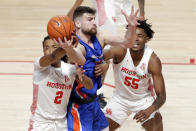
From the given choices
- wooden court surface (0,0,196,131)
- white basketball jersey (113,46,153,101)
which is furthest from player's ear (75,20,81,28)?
wooden court surface (0,0,196,131)

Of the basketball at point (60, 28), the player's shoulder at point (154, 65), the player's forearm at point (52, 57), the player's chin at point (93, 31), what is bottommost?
the player's shoulder at point (154, 65)

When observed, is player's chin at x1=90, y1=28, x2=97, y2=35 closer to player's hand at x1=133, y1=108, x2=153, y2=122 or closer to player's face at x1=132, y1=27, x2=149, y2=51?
player's face at x1=132, y1=27, x2=149, y2=51

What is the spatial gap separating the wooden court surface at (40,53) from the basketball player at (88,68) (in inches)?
66.9

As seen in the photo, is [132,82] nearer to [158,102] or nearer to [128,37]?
[158,102]

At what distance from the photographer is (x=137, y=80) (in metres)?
5.23

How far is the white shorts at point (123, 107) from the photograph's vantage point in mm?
5344

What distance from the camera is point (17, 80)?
780 centimetres

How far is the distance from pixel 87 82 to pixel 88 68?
12.2 inches

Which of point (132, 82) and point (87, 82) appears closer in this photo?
point (87, 82)

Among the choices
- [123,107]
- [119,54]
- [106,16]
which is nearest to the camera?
[119,54]

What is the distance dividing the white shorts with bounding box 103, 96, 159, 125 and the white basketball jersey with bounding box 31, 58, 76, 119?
1.10 meters

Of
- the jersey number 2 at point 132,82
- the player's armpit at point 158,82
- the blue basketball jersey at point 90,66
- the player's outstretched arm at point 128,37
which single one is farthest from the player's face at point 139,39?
the blue basketball jersey at point 90,66

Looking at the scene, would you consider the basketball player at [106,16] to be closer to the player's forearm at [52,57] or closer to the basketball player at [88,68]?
the basketball player at [88,68]

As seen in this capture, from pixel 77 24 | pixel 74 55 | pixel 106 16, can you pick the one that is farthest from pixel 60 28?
pixel 106 16
